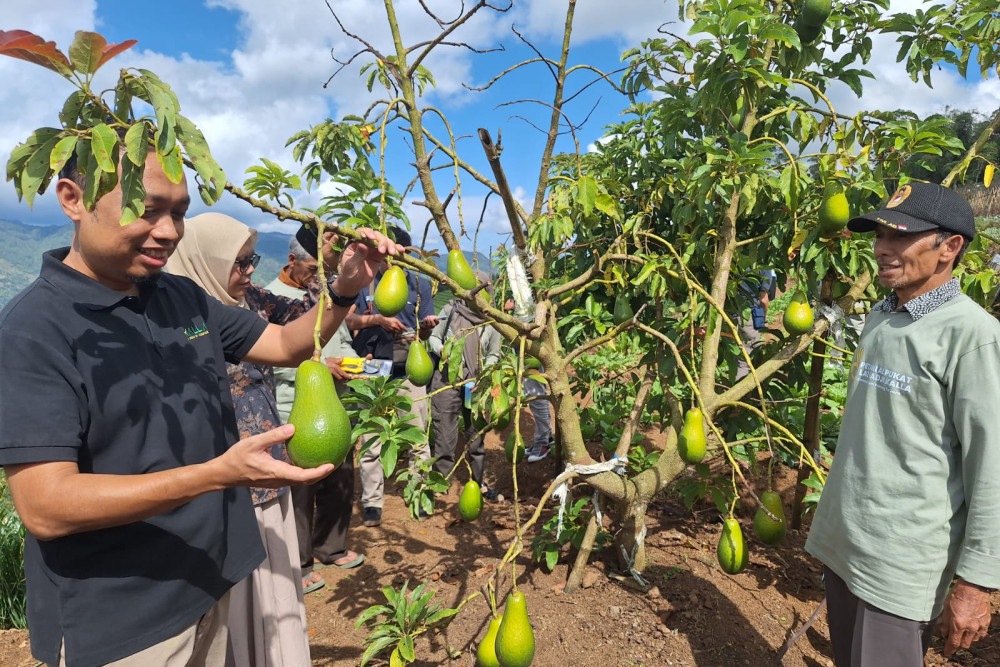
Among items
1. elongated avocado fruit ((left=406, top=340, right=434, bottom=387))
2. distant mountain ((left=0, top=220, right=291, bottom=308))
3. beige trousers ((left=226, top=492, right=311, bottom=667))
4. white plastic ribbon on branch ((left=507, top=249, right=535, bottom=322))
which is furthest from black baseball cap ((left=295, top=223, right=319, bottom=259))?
distant mountain ((left=0, top=220, right=291, bottom=308))

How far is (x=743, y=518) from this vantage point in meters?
3.22

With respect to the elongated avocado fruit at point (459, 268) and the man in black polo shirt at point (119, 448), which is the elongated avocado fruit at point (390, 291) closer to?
the man in black polo shirt at point (119, 448)

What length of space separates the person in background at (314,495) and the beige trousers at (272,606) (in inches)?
30.2

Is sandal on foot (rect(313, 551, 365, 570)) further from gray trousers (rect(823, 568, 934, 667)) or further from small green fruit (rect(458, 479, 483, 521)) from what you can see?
gray trousers (rect(823, 568, 934, 667))

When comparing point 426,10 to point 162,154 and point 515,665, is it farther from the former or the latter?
point 515,665

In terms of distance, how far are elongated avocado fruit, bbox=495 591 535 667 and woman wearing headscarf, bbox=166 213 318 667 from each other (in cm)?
93

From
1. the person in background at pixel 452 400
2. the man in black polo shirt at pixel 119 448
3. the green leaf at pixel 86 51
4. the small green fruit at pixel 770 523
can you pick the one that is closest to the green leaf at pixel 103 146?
the green leaf at pixel 86 51

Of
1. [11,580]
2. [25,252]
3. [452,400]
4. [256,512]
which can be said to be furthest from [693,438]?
[25,252]

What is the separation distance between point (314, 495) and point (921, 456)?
2.74 meters

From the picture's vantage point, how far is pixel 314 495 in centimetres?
307

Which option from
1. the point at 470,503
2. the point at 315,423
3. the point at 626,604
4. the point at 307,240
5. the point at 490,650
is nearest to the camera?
the point at 315,423

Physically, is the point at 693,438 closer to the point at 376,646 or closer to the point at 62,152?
the point at 376,646

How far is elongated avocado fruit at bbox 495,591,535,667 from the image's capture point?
1.41 m

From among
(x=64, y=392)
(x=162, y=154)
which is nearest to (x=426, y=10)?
(x=162, y=154)
